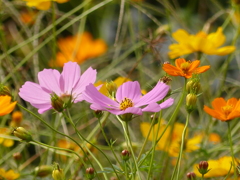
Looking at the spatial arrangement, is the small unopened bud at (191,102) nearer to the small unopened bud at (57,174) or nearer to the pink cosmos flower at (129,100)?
the pink cosmos flower at (129,100)

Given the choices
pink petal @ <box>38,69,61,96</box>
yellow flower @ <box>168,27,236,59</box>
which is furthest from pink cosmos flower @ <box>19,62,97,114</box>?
yellow flower @ <box>168,27,236,59</box>

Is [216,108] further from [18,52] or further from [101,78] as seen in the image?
[18,52]

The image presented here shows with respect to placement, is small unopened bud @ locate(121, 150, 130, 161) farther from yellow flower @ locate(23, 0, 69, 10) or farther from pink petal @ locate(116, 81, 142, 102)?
yellow flower @ locate(23, 0, 69, 10)

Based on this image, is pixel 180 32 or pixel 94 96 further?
pixel 180 32

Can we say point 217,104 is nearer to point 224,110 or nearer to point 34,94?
point 224,110

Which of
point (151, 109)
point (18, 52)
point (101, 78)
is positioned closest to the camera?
point (151, 109)

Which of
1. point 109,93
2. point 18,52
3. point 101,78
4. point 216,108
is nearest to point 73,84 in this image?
point 109,93

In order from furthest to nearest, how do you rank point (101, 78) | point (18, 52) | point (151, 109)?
point (18, 52) < point (101, 78) < point (151, 109)

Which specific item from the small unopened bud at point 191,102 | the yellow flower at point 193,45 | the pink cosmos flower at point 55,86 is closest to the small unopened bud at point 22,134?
the pink cosmos flower at point 55,86
